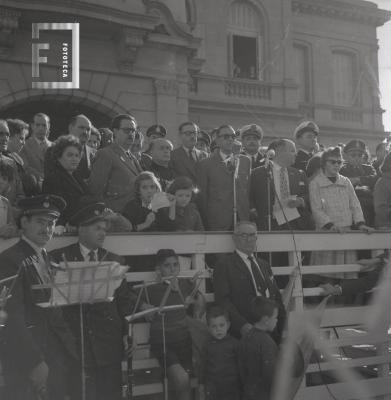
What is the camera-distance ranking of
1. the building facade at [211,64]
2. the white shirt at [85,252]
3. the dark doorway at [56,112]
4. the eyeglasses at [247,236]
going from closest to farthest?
the white shirt at [85,252] < the eyeglasses at [247,236] < the building facade at [211,64] < the dark doorway at [56,112]

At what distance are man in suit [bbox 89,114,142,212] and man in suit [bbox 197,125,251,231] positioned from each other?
0.74 metres

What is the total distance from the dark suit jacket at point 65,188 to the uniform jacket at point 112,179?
0.58m

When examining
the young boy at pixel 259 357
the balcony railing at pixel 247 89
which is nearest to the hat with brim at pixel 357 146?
the young boy at pixel 259 357

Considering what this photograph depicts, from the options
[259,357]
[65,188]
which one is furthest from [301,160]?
[65,188]

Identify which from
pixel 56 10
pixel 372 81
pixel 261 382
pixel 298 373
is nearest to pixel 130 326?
pixel 261 382

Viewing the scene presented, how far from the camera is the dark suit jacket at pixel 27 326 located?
373 cm

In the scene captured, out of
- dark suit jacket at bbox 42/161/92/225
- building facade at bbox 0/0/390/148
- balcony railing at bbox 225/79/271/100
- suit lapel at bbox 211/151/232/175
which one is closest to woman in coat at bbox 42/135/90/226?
dark suit jacket at bbox 42/161/92/225

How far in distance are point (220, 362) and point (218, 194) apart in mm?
1859

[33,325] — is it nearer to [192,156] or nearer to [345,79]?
[192,156]

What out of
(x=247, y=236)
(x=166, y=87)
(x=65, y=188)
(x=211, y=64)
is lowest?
(x=247, y=236)

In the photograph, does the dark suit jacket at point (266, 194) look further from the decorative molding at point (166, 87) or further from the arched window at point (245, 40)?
the arched window at point (245, 40)

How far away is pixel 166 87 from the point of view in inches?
477

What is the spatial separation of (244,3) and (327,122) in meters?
4.74

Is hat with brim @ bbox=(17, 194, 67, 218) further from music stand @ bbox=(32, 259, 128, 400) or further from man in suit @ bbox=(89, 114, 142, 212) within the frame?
man in suit @ bbox=(89, 114, 142, 212)
